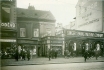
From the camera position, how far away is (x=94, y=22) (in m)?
6.65

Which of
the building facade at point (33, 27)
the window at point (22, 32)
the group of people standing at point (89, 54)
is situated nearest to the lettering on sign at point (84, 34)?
the group of people standing at point (89, 54)

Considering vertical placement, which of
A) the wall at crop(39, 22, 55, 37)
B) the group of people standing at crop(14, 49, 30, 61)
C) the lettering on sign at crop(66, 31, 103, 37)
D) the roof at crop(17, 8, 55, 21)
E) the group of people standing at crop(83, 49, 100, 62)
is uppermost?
the roof at crop(17, 8, 55, 21)

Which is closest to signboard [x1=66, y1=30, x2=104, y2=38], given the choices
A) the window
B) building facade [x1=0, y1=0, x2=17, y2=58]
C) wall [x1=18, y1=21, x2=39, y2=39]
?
wall [x1=18, y1=21, x2=39, y2=39]

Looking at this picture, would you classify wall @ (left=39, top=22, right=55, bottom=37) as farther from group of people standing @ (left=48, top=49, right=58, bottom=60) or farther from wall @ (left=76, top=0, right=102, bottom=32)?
wall @ (left=76, top=0, right=102, bottom=32)

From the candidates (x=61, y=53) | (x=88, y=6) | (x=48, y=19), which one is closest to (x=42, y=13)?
(x=48, y=19)

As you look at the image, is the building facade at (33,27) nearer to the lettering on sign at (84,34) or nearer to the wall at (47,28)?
the wall at (47,28)

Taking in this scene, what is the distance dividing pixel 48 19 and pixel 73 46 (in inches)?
65.7

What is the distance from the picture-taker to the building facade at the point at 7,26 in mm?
4398

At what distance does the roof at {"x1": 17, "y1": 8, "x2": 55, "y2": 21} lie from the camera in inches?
180

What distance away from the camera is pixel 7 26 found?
14.6 feet

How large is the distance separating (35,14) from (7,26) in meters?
0.96

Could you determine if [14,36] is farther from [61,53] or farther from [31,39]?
[61,53]

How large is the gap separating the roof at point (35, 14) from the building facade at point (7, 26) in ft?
0.69

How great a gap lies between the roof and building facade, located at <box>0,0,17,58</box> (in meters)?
0.21
